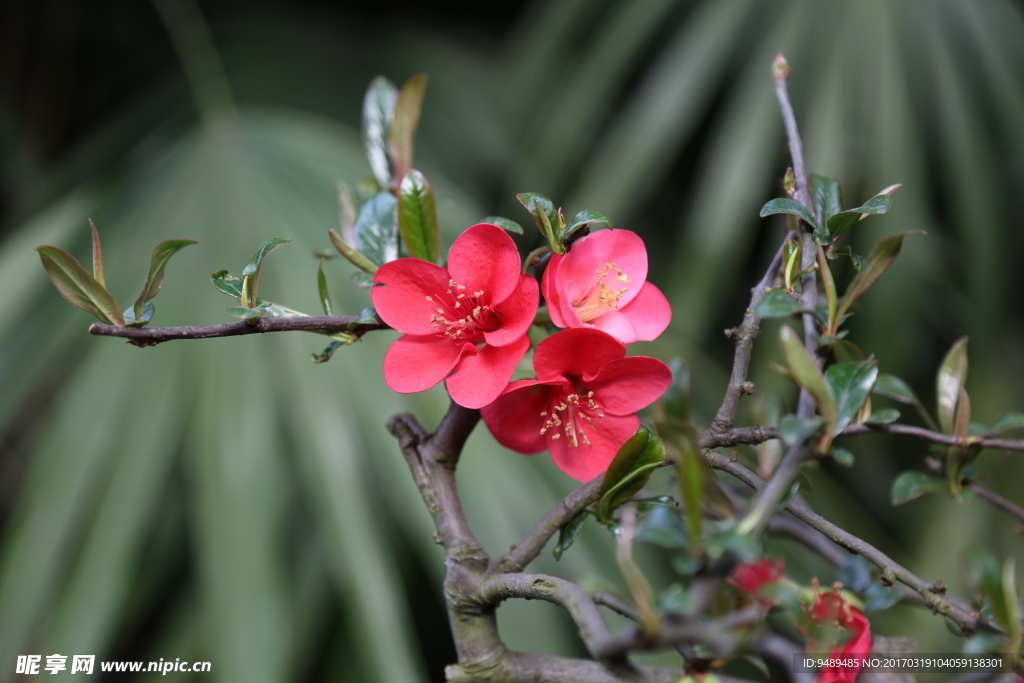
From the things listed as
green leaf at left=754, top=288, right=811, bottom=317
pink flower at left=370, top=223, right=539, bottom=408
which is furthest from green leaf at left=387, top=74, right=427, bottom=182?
green leaf at left=754, top=288, right=811, bottom=317

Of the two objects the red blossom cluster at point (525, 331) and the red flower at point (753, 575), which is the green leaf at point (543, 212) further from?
the red flower at point (753, 575)

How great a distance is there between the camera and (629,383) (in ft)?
0.88

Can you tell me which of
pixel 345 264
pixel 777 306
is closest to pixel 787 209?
pixel 777 306

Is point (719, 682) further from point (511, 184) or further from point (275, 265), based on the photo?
point (511, 184)

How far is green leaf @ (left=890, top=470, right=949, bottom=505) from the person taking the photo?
0.94ft

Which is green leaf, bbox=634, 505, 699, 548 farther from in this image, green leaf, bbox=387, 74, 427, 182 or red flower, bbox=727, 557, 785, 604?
green leaf, bbox=387, 74, 427, 182

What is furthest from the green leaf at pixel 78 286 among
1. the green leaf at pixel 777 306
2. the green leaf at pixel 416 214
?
the green leaf at pixel 777 306

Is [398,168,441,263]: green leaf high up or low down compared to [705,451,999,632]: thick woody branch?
up

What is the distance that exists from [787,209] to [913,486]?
0.14 metres

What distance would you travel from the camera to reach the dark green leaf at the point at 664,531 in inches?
7.1

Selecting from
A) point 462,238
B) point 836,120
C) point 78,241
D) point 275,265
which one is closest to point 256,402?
point 275,265

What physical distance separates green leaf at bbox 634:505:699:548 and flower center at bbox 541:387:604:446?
0.27 ft

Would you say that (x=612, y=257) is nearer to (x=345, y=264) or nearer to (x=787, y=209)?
(x=787, y=209)

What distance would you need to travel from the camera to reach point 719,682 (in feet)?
0.74
